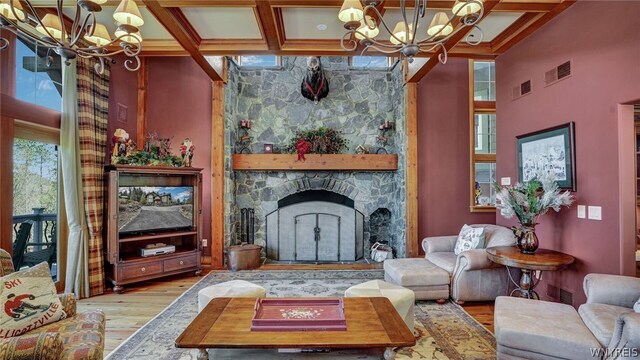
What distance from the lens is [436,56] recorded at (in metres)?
3.97

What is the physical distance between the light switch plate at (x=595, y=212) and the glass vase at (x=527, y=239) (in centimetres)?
46

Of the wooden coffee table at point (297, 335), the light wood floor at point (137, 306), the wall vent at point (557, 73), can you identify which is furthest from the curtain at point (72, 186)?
the wall vent at point (557, 73)

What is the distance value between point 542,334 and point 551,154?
6.78ft

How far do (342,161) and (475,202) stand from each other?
2.30 metres

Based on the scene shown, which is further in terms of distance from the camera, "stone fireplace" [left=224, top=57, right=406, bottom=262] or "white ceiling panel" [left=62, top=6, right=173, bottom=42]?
"stone fireplace" [left=224, top=57, right=406, bottom=262]

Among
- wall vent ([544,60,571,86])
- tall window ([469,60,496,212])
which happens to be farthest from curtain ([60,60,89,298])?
tall window ([469,60,496,212])

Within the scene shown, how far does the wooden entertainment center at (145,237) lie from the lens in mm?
3898

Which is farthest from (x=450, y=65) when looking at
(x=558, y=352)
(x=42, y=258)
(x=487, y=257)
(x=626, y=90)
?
(x=42, y=258)

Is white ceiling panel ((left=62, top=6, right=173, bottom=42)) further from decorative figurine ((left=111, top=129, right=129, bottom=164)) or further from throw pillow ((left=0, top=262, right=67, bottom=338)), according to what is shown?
throw pillow ((left=0, top=262, right=67, bottom=338))

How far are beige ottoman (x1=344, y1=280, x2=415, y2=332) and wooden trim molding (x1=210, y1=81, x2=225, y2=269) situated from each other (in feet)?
9.46

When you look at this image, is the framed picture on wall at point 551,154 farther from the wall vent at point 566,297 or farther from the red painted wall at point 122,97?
the red painted wall at point 122,97

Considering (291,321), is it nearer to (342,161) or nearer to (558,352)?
(558,352)

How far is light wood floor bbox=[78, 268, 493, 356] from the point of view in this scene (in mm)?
2887

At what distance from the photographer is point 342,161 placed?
5.25m
